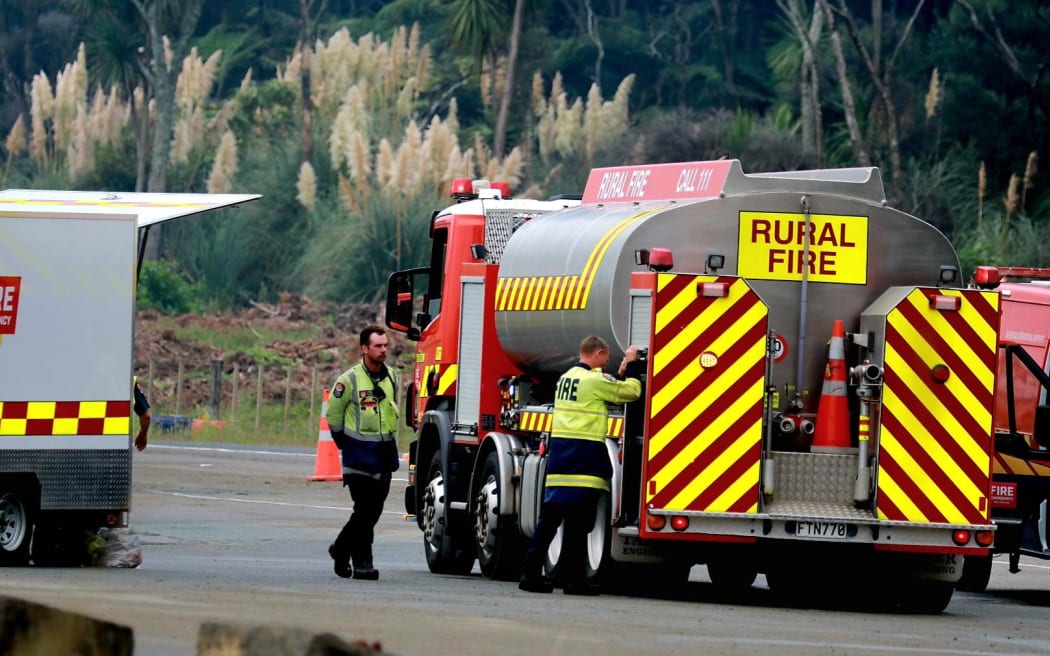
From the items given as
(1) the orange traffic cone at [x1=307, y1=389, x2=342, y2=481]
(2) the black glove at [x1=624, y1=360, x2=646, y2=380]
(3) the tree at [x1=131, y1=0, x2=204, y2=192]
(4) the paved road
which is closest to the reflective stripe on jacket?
(4) the paved road

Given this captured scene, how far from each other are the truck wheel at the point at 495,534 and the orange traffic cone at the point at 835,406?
103 inches

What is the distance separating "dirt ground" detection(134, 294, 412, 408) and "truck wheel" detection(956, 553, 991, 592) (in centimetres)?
2053

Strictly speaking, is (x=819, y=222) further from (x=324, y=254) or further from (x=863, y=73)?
(x=863, y=73)

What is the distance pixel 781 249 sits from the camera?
1436cm

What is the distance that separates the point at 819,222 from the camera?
14.4 metres

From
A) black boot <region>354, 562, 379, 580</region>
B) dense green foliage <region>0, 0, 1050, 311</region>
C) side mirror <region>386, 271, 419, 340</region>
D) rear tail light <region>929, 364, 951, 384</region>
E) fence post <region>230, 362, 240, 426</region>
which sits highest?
dense green foliage <region>0, 0, 1050, 311</region>

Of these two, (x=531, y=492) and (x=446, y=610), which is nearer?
(x=446, y=610)

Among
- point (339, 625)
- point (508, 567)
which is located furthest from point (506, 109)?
point (339, 625)

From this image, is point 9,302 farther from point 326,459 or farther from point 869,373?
point 326,459

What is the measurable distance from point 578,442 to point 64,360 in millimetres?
3547

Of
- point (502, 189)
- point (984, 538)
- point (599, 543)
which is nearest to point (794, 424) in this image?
point (984, 538)

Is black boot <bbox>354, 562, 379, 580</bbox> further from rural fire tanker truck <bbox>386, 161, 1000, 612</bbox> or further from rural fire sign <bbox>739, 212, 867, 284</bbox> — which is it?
rural fire sign <bbox>739, 212, 867, 284</bbox>

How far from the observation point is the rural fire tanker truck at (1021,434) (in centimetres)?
1574

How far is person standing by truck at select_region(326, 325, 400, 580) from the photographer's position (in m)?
14.7
